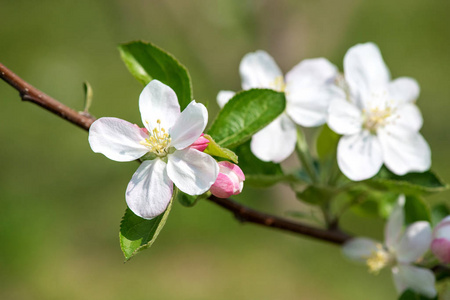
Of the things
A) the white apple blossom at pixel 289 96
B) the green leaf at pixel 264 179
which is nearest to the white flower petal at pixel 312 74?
the white apple blossom at pixel 289 96

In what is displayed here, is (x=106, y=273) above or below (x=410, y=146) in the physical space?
below

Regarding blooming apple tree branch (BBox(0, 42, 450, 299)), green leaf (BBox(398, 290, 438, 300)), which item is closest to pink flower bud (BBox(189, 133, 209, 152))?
blooming apple tree branch (BBox(0, 42, 450, 299))

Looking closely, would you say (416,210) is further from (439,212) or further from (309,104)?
(309,104)

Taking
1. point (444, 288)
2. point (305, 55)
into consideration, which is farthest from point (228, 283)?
point (444, 288)

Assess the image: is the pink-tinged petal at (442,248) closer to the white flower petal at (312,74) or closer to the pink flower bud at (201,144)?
the white flower petal at (312,74)

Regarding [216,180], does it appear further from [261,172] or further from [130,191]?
[261,172]

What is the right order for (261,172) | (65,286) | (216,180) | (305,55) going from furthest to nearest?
(305,55) < (65,286) < (261,172) < (216,180)

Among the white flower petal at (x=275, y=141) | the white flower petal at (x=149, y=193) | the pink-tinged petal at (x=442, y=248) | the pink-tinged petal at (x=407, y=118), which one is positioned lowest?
the pink-tinged petal at (x=442, y=248)
